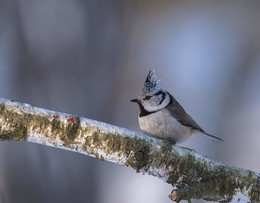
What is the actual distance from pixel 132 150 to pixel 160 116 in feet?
3.88

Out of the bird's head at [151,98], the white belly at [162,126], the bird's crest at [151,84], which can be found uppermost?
the bird's crest at [151,84]

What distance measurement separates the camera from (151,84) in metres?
3.35

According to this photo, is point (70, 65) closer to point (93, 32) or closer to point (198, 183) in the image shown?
point (93, 32)

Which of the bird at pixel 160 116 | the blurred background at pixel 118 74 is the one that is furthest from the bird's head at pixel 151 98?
the blurred background at pixel 118 74

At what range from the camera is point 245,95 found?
5.71 m

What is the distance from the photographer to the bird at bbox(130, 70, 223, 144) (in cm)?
328

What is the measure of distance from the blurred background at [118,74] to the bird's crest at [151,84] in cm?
189

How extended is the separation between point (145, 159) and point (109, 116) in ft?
10.2

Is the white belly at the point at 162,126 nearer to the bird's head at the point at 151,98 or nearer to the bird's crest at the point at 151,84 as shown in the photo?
the bird's head at the point at 151,98

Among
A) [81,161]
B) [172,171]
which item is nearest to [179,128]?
[172,171]

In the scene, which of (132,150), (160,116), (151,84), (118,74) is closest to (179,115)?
(160,116)

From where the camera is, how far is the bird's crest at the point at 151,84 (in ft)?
10.8

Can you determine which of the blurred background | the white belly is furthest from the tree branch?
the blurred background

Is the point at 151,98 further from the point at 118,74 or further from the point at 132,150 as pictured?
the point at 118,74
